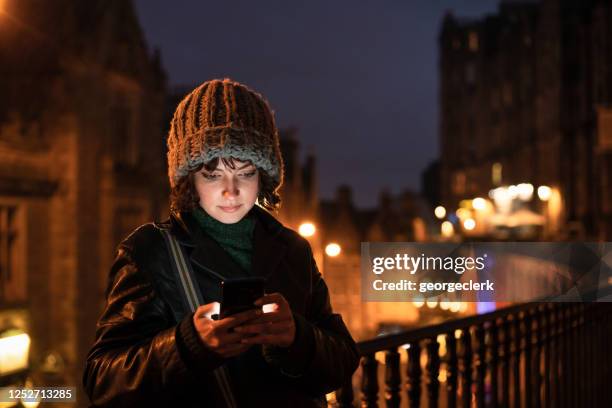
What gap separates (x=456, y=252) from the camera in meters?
12.3

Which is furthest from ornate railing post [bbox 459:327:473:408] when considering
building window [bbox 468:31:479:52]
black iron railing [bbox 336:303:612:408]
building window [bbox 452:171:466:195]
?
building window [bbox 468:31:479:52]

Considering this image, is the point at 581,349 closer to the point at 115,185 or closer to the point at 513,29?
the point at 115,185

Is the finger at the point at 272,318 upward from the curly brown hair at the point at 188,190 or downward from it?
downward

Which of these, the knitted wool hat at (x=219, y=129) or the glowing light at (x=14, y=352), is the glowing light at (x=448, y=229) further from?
the knitted wool hat at (x=219, y=129)

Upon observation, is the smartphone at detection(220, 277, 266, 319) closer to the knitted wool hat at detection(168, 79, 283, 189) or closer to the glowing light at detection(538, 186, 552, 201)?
the knitted wool hat at detection(168, 79, 283, 189)

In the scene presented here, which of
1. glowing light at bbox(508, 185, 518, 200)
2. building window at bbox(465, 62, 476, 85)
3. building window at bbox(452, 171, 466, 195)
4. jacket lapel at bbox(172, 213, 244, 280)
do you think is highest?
building window at bbox(465, 62, 476, 85)

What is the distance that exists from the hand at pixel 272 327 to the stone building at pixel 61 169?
14.8 metres

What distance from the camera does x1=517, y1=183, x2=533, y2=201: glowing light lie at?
39594mm

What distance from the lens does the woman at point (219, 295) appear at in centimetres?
187

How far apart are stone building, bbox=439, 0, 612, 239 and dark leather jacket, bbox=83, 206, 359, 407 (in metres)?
19.2

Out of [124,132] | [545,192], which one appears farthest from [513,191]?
[124,132]

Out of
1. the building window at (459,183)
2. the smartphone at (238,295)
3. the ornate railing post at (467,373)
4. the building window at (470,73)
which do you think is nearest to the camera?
the smartphone at (238,295)

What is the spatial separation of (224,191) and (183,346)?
24.9 inches

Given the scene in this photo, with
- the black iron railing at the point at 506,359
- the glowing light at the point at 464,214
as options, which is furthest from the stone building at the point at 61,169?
the glowing light at the point at 464,214
